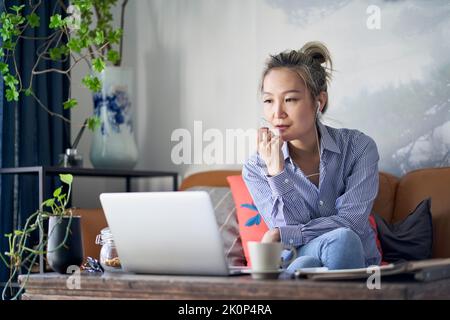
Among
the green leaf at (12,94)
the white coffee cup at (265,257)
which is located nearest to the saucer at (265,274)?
the white coffee cup at (265,257)

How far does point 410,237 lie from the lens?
8.31 ft

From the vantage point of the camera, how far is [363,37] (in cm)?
307

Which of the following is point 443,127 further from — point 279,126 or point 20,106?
point 20,106

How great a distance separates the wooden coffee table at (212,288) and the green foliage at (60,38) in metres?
1.42

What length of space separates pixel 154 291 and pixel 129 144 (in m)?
1.90

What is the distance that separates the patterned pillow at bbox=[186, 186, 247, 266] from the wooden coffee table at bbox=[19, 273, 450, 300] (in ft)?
3.49

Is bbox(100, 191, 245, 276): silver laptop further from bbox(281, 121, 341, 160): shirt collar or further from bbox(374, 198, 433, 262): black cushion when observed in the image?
bbox(374, 198, 433, 262): black cushion

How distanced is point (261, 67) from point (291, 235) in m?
1.35

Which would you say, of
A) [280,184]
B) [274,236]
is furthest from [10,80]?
[274,236]

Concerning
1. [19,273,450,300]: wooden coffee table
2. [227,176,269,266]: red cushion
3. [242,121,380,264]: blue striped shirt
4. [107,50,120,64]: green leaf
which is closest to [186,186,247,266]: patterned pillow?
[227,176,269,266]: red cushion

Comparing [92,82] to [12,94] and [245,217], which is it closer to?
[12,94]

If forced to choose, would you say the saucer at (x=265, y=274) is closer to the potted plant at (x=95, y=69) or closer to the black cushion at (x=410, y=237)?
the black cushion at (x=410, y=237)

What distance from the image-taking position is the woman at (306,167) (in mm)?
2254

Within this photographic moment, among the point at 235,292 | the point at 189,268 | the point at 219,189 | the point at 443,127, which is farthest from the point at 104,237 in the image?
the point at 443,127
